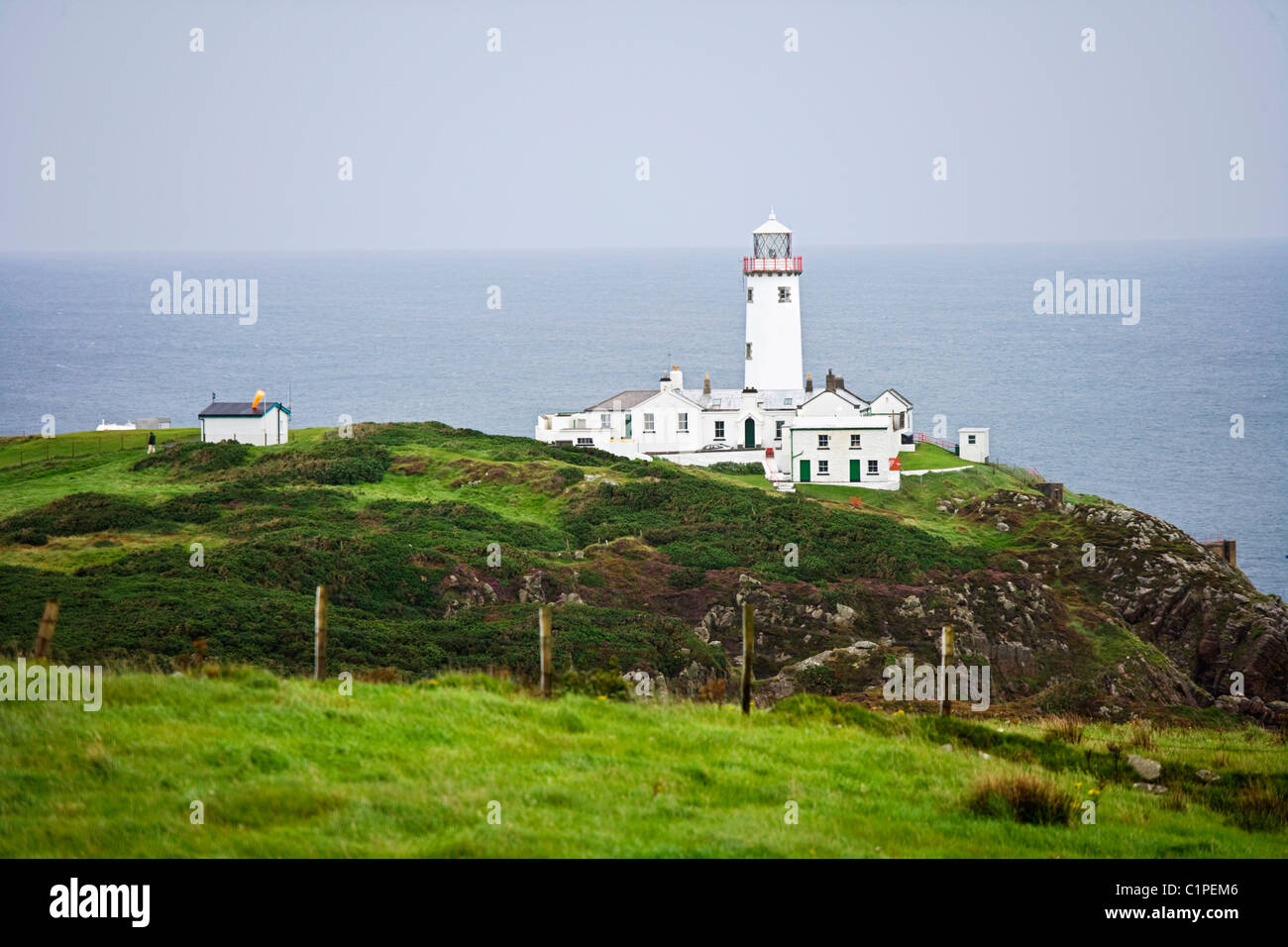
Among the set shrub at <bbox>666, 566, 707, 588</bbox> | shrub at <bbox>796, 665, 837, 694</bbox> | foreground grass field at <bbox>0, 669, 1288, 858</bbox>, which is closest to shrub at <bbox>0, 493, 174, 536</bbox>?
shrub at <bbox>666, 566, 707, 588</bbox>

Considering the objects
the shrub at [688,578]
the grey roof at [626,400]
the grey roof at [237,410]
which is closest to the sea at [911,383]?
the grey roof at [626,400]

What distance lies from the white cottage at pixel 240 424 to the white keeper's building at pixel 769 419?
11.7m

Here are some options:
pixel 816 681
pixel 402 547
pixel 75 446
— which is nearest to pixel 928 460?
pixel 402 547

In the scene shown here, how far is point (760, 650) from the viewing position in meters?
38.0

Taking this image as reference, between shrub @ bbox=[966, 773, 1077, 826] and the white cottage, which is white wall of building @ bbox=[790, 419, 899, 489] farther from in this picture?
shrub @ bbox=[966, 773, 1077, 826]

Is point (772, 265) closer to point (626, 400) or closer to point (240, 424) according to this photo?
point (626, 400)

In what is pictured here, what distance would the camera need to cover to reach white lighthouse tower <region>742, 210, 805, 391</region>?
6512 centimetres

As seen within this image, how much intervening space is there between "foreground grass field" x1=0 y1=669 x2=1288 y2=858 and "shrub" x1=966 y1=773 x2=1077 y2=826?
47 millimetres

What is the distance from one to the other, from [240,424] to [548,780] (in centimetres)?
4717

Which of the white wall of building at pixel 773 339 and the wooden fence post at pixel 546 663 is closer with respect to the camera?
the wooden fence post at pixel 546 663

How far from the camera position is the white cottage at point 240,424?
189 feet

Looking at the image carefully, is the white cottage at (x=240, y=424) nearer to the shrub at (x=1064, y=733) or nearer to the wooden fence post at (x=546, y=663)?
the wooden fence post at (x=546, y=663)
